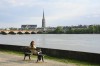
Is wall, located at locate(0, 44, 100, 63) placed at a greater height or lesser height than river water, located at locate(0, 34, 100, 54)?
greater

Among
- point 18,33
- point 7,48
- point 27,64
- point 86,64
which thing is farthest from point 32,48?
point 18,33

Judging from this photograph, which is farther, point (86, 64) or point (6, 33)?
point (6, 33)

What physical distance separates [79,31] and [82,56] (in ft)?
474

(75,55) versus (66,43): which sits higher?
(75,55)

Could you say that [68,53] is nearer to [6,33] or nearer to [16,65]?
[16,65]

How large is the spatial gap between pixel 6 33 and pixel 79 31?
4433 centimetres

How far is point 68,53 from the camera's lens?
18.8 metres

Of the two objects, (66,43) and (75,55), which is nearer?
(75,55)

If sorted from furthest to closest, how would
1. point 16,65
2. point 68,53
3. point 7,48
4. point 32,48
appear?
point 7,48, point 68,53, point 32,48, point 16,65

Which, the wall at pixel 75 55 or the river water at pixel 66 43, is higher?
the wall at pixel 75 55

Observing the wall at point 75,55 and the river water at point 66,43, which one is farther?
the river water at point 66,43

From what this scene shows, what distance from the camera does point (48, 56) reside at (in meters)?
20.3

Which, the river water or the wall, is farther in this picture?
the river water

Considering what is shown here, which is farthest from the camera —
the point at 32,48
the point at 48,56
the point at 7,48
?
the point at 7,48
